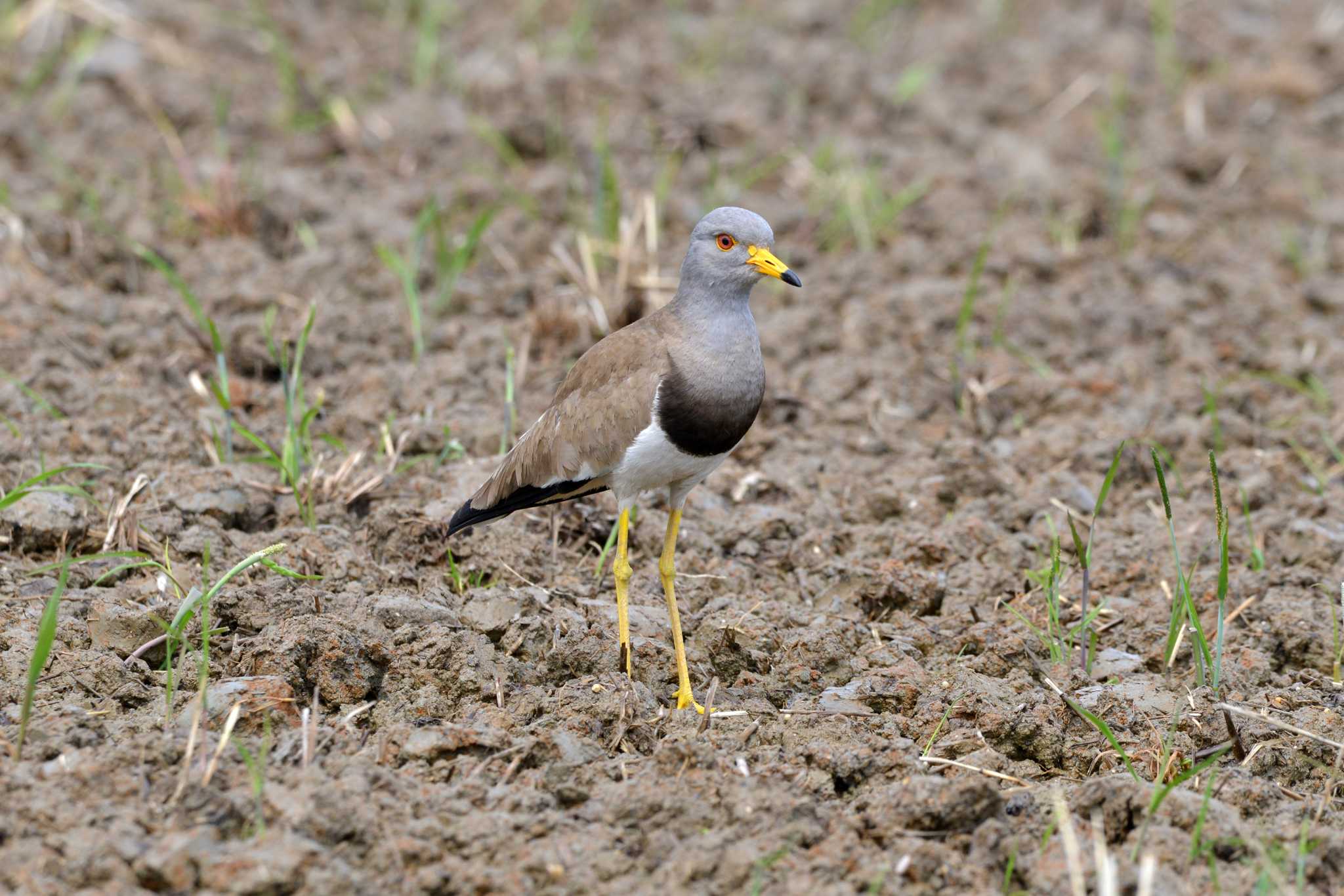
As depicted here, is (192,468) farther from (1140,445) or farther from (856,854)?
(1140,445)

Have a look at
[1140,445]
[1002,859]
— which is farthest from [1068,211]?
[1002,859]

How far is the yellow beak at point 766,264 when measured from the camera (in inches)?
170


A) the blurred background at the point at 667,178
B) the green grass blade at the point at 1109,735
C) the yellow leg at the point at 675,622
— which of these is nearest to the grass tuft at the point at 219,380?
the blurred background at the point at 667,178

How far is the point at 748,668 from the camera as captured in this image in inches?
177

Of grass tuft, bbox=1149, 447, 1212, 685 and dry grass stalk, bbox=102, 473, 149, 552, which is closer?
grass tuft, bbox=1149, 447, 1212, 685

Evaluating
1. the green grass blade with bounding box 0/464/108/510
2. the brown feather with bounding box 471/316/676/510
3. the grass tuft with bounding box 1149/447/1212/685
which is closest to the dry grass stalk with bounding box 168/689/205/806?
the green grass blade with bounding box 0/464/108/510

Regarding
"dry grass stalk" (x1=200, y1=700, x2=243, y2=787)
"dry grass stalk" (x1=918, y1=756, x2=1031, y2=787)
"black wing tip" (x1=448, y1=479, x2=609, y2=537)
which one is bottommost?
"dry grass stalk" (x1=918, y1=756, x2=1031, y2=787)

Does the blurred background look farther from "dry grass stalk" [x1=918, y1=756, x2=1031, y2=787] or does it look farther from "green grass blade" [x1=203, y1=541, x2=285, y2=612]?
"dry grass stalk" [x1=918, y1=756, x2=1031, y2=787]

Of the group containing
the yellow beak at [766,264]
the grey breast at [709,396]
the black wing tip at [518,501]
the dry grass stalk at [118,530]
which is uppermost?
the yellow beak at [766,264]

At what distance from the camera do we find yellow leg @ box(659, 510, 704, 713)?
422 centimetres

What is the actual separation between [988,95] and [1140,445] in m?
4.20

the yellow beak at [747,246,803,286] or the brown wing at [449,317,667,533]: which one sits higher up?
the yellow beak at [747,246,803,286]

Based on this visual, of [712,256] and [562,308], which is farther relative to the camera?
[562,308]

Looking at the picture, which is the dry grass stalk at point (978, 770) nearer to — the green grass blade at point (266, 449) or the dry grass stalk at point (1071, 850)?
the dry grass stalk at point (1071, 850)
